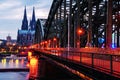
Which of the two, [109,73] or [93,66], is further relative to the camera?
[93,66]

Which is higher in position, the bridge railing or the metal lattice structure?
the metal lattice structure

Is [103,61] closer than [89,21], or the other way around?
[103,61]

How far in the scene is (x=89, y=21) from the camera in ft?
206

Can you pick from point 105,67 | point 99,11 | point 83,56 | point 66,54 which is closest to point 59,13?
point 99,11

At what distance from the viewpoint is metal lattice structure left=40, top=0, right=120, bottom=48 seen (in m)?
63.2

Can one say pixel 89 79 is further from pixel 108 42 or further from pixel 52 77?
pixel 52 77

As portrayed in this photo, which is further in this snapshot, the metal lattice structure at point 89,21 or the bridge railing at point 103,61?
the metal lattice structure at point 89,21

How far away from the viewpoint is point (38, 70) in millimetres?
79688

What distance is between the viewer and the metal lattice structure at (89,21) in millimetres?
63156

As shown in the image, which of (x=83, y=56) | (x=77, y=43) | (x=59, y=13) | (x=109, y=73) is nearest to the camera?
(x=109, y=73)

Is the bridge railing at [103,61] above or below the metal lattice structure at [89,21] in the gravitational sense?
below

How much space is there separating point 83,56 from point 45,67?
46390mm

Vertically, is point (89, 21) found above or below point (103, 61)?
above

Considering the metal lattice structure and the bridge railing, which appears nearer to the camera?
the bridge railing
